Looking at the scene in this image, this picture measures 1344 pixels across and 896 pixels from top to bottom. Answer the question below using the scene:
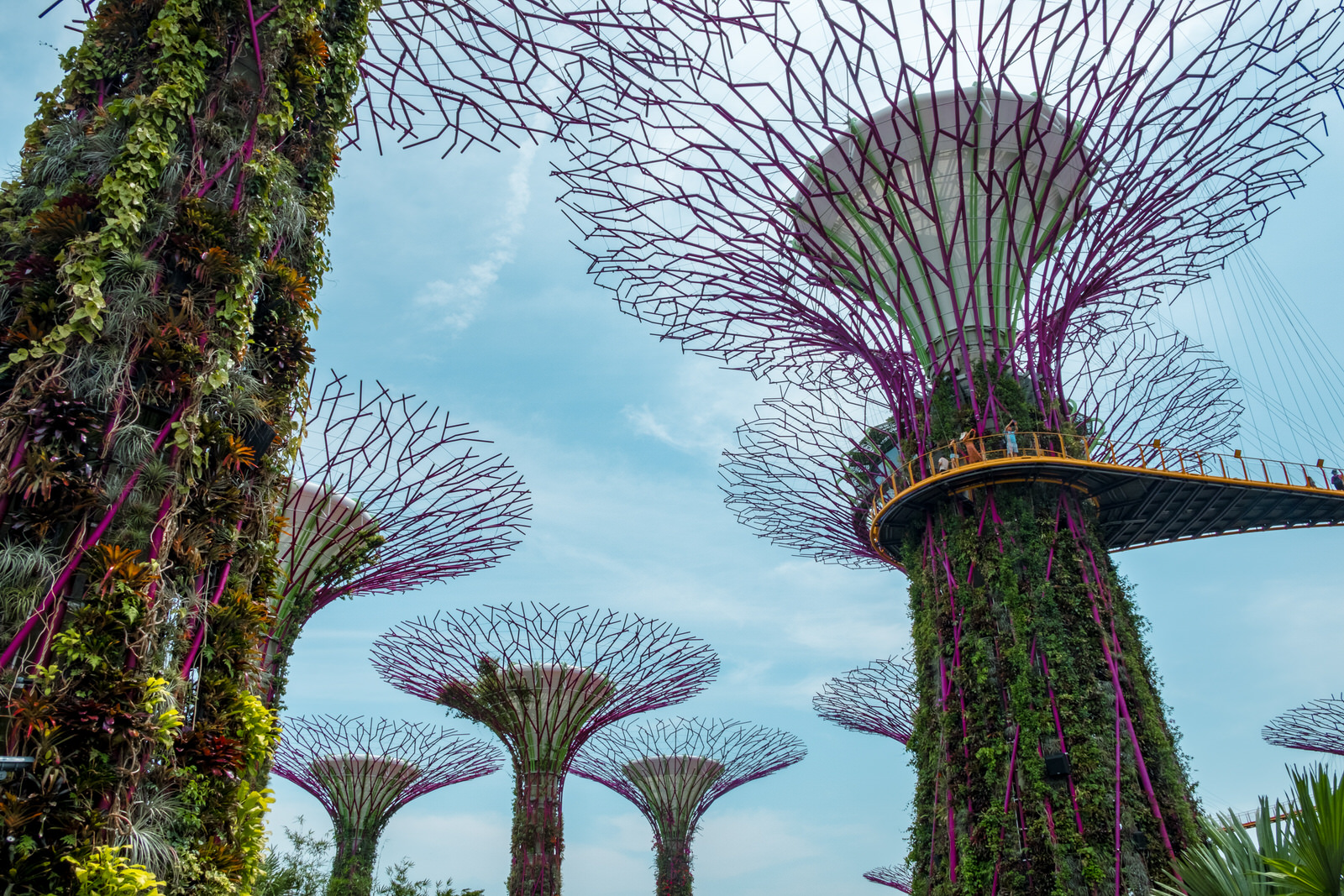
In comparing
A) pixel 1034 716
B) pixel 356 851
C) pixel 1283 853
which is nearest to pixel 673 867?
pixel 356 851

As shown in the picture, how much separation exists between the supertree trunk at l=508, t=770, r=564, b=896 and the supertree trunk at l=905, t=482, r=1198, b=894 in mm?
11038

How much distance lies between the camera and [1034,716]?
48.1 feet

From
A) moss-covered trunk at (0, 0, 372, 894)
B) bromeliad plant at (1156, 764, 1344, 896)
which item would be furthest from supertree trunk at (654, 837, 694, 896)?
moss-covered trunk at (0, 0, 372, 894)

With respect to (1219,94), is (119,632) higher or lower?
lower

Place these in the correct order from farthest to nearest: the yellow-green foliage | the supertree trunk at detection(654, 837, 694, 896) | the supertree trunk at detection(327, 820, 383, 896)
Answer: the supertree trunk at detection(654, 837, 694, 896) < the supertree trunk at detection(327, 820, 383, 896) < the yellow-green foliage

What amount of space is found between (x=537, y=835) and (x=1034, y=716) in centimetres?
1404

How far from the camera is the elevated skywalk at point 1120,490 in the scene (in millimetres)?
16328

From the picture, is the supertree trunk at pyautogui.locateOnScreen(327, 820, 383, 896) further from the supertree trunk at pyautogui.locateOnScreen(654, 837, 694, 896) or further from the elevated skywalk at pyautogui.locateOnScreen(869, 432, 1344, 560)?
the elevated skywalk at pyautogui.locateOnScreen(869, 432, 1344, 560)

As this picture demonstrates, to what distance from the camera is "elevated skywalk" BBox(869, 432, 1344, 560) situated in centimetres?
1633

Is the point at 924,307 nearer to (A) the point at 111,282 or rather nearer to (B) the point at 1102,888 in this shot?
(B) the point at 1102,888

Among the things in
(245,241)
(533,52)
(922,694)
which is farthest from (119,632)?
(922,694)

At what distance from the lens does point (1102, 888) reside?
1328 cm

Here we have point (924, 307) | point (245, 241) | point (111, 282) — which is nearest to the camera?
point (111, 282)

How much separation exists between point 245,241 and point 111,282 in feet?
2.57
